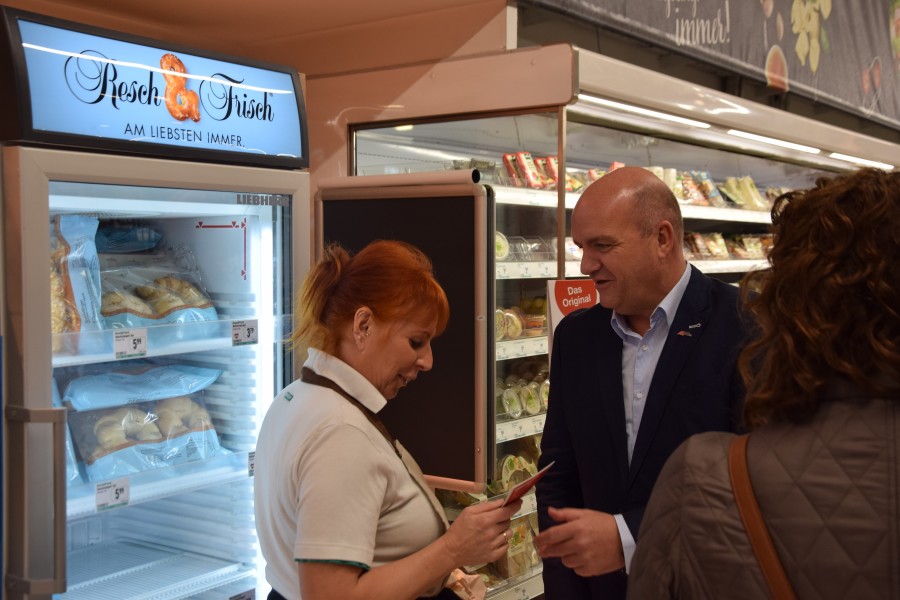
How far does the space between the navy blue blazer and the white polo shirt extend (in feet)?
1.69

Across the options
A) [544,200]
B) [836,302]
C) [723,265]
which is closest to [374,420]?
[836,302]

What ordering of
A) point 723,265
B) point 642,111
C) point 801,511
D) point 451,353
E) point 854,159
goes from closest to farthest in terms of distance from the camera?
point 801,511, point 451,353, point 642,111, point 723,265, point 854,159

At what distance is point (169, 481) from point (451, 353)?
1.00m

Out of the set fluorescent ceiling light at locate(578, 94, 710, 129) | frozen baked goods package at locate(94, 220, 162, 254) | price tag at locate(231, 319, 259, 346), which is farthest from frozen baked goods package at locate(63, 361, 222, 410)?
fluorescent ceiling light at locate(578, 94, 710, 129)

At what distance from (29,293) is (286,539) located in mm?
873

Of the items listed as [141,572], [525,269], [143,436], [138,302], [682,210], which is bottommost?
[141,572]

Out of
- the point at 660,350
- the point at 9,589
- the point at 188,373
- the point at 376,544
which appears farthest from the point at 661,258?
the point at 9,589

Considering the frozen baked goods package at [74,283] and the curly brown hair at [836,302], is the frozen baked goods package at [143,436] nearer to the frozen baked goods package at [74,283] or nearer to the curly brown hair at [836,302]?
the frozen baked goods package at [74,283]

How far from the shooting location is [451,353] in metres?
2.99

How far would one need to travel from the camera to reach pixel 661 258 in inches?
91.7

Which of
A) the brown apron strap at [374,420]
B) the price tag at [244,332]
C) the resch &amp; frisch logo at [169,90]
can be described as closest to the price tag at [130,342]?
the price tag at [244,332]

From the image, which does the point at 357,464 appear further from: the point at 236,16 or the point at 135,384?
the point at 236,16

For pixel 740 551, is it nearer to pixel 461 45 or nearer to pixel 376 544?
pixel 376 544

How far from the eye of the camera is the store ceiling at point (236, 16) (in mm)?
3121
